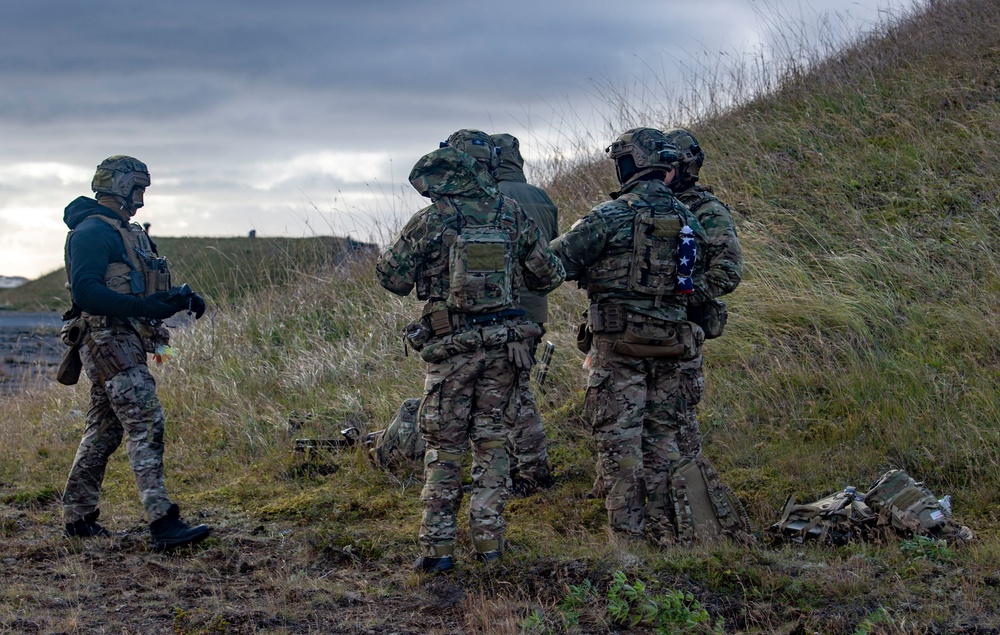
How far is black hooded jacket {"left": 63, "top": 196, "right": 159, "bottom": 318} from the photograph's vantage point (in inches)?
204

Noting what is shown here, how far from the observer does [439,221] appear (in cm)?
477

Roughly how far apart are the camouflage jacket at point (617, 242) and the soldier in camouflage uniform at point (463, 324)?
0.25m

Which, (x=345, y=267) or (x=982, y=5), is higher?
(x=982, y=5)

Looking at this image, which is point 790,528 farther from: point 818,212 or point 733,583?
point 818,212

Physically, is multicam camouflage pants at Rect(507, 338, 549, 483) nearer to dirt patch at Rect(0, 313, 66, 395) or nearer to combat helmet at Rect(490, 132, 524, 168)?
combat helmet at Rect(490, 132, 524, 168)

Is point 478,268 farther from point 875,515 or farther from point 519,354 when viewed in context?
point 875,515

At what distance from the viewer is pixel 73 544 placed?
18.8 ft

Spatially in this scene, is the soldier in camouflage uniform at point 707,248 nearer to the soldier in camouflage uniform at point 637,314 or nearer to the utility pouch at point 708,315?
the utility pouch at point 708,315

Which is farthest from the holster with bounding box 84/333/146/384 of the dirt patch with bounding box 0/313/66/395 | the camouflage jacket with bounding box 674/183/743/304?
the dirt patch with bounding box 0/313/66/395

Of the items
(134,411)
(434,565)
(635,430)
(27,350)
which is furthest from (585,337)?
(27,350)

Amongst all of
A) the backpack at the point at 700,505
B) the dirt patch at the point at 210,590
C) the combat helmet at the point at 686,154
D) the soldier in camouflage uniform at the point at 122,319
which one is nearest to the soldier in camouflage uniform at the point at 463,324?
the dirt patch at the point at 210,590

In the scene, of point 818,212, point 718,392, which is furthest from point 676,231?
point 818,212

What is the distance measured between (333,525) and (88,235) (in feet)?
8.07

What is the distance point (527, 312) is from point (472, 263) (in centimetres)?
177
